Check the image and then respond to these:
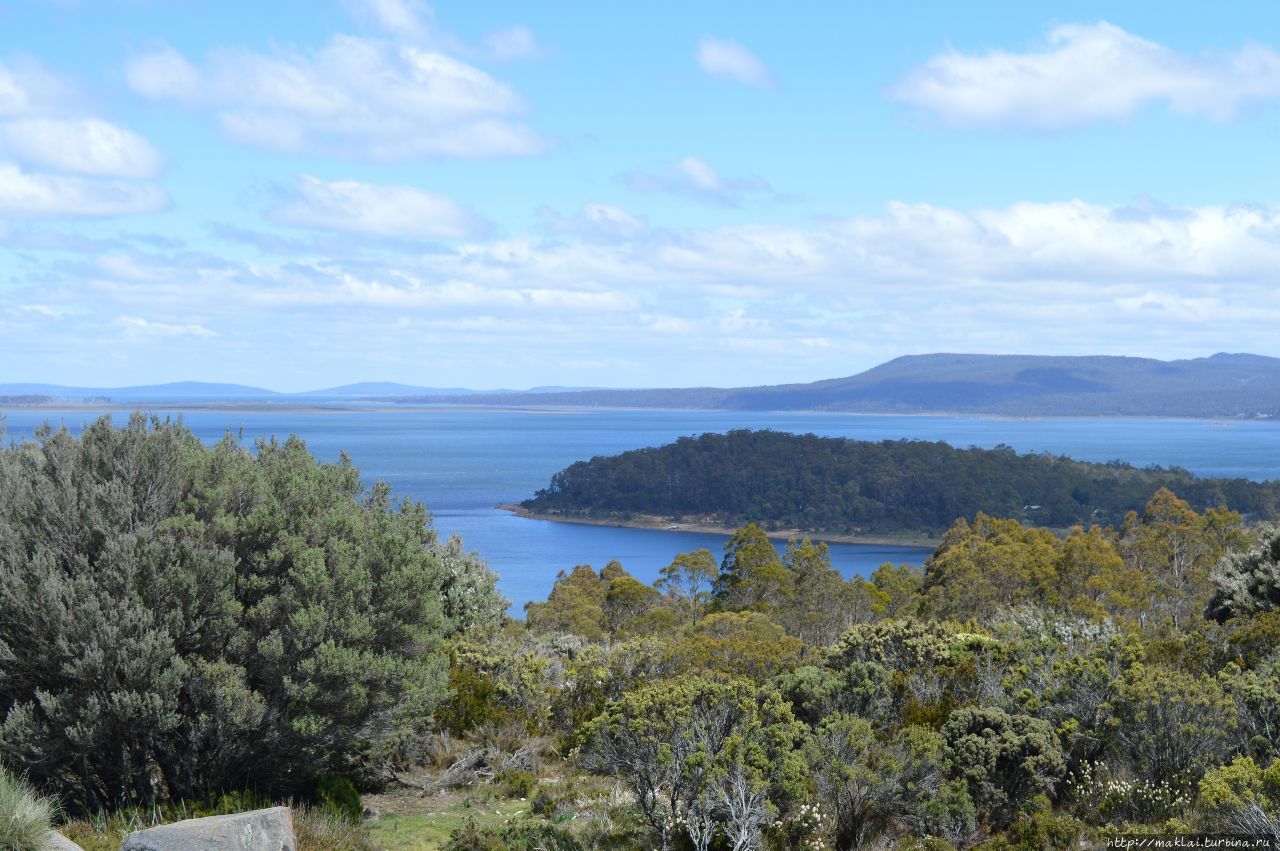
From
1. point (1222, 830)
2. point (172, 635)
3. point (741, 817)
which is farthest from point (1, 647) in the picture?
point (1222, 830)

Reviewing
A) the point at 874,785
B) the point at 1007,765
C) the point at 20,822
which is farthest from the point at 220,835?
the point at 1007,765

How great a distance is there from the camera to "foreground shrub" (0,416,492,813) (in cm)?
996

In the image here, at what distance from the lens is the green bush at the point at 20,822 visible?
311 inches

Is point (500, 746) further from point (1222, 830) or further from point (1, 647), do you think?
point (1222, 830)

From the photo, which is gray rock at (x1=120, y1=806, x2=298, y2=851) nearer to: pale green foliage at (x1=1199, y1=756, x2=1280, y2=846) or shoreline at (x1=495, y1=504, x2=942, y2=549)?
pale green foliage at (x1=1199, y1=756, x2=1280, y2=846)

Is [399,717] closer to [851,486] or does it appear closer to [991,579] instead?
[991,579]

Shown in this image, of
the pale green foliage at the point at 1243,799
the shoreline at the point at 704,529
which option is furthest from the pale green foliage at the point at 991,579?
the shoreline at the point at 704,529

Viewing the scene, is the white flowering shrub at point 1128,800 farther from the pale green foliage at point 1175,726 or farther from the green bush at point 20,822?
the green bush at point 20,822

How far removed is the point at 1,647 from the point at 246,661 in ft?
7.02

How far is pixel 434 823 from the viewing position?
11359 mm

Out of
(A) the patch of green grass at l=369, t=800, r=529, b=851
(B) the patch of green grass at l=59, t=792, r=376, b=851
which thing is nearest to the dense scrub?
(A) the patch of green grass at l=369, t=800, r=529, b=851

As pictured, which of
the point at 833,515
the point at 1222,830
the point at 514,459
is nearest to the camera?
the point at 1222,830

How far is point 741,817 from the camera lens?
9.62 m

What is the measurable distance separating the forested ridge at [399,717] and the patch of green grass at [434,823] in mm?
47
